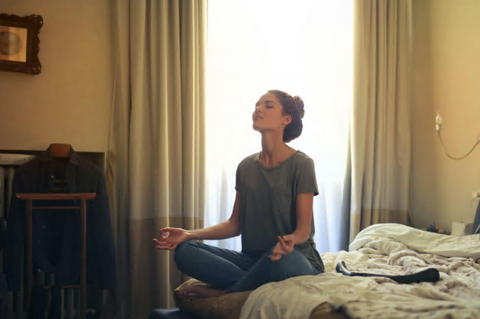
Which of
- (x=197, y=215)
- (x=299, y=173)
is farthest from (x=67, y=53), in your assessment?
(x=299, y=173)

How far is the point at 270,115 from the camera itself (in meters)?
1.85

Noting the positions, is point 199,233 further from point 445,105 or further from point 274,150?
point 445,105

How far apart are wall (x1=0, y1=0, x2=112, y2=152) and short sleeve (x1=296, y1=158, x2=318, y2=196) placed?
1.49 m

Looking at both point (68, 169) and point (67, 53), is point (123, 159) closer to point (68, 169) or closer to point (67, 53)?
point (68, 169)

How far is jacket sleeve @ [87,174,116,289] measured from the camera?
2441 millimetres

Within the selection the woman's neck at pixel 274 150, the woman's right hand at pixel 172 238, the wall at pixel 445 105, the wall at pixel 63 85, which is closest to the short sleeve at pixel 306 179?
the woman's neck at pixel 274 150

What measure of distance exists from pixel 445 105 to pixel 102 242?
2.55 m

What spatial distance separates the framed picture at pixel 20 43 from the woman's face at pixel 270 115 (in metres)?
1.52

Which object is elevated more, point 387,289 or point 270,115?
point 270,115

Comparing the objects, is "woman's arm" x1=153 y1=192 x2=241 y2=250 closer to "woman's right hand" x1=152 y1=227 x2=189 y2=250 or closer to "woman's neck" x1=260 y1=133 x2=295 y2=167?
"woman's right hand" x1=152 y1=227 x2=189 y2=250

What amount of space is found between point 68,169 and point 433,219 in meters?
2.60

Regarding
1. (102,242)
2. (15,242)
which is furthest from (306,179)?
(15,242)

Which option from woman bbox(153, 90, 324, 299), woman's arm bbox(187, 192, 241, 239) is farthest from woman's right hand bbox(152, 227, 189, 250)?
woman's arm bbox(187, 192, 241, 239)

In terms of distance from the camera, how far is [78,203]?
2.45m
